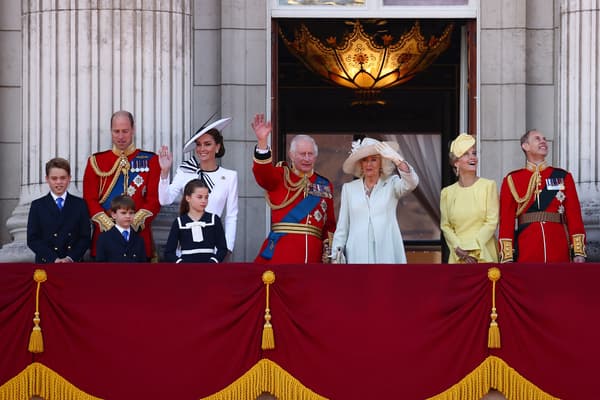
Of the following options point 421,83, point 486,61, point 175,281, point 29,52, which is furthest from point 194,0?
point 421,83

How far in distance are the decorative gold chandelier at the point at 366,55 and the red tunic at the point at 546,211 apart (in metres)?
5.81

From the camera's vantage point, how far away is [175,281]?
564 inches

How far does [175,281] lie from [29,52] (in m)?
3.65

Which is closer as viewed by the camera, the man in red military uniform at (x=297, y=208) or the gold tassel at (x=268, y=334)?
the gold tassel at (x=268, y=334)

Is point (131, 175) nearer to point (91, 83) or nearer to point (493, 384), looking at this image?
point (91, 83)

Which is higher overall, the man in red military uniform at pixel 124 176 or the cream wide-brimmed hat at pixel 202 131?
the cream wide-brimmed hat at pixel 202 131

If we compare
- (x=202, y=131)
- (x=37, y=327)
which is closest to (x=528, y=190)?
(x=202, y=131)

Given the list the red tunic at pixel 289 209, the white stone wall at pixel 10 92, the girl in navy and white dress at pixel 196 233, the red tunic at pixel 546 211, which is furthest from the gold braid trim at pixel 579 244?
the white stone wall at pixel 10 92

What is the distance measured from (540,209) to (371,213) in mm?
1453

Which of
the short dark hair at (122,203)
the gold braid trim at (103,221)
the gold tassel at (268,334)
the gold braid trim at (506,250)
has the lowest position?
the gold tassel at (268,334)

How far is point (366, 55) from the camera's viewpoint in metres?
22.5

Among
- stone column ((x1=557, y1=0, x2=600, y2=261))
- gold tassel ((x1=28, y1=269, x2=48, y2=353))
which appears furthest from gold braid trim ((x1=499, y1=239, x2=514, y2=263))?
gold tassel ((x1=28, y1=269, x2=48, y2=353))

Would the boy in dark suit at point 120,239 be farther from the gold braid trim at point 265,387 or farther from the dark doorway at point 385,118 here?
the dark doorway at point 385,118

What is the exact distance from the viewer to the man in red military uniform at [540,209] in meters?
15.5
